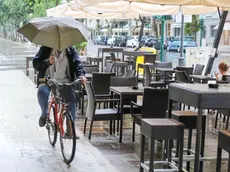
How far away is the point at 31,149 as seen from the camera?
689cm

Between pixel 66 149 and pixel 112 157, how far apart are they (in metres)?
0.74

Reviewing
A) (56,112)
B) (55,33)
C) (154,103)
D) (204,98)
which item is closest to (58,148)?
(56,112)

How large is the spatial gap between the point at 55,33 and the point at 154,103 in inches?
67.3

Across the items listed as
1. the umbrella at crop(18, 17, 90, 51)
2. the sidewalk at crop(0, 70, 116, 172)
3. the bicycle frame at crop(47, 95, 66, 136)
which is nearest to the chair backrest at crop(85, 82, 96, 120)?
the sidewalk at crop(0, 70, 116, 172)

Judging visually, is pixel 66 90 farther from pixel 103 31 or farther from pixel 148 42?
pixel 103 31

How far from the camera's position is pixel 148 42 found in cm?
4506

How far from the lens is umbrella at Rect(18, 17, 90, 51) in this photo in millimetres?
6652

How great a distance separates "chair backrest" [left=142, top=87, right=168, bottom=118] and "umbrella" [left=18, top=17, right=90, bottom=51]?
1.21 meters

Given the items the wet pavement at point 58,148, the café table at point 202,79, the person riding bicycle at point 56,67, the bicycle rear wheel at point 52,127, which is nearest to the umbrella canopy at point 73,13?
the café table at point 202,79

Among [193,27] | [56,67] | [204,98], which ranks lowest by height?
[204,98]

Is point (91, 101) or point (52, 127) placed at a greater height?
point (91, 101)

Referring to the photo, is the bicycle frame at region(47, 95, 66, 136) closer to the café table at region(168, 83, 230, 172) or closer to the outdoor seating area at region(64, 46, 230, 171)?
the outdoor seating area at region(64, 46, 230, 171)

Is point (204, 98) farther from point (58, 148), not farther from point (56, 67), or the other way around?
point (58, 148)

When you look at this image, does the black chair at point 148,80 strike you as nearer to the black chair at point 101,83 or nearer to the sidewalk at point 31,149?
the black chair at point 101,83
